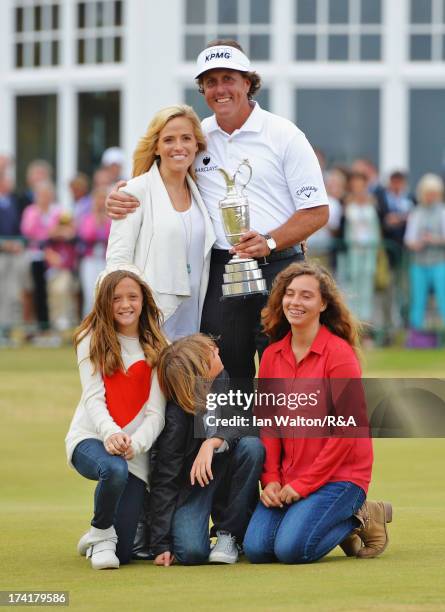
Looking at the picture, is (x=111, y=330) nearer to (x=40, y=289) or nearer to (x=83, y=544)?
(x=83, y=544)

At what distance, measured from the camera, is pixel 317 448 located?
6.80 m

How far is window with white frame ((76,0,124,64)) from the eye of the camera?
2053cm

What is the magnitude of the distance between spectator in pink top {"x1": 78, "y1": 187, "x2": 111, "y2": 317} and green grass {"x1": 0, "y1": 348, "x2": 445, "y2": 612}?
18.5ft

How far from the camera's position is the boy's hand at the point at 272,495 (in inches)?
268

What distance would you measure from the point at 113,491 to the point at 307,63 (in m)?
14.2

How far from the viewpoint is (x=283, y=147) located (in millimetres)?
7559

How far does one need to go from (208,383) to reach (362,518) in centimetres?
84

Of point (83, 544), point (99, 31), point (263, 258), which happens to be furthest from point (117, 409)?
point (99, 31)

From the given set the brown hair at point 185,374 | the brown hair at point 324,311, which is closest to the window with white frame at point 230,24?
the brown hair at point 324,311

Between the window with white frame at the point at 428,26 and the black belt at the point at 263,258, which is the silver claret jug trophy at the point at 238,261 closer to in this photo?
the black belt at the point at 263,258

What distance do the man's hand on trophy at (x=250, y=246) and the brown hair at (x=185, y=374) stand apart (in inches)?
20.8

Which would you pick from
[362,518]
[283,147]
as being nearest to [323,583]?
[362,518]

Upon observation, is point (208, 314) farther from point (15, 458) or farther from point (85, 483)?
point (15, 458)

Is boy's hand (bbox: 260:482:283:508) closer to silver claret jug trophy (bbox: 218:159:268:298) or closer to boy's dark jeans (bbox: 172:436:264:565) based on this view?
boy's dark jeans (bbox: 172:436:264:565)
